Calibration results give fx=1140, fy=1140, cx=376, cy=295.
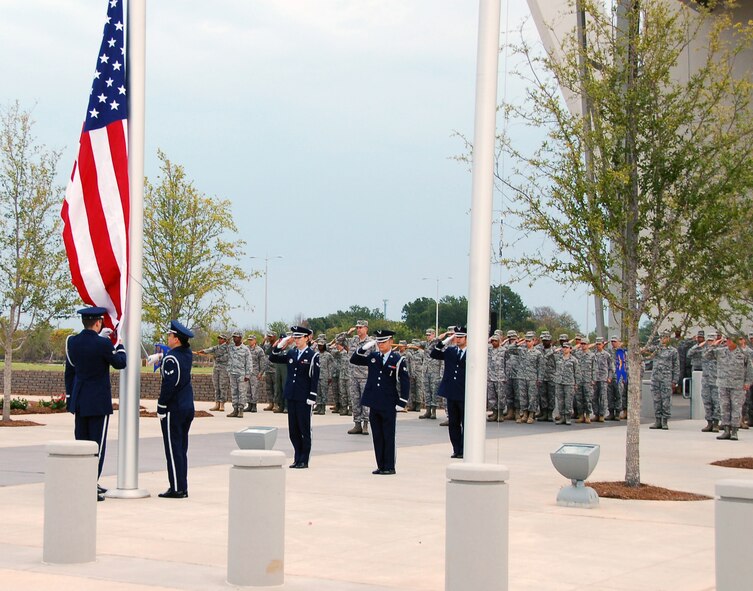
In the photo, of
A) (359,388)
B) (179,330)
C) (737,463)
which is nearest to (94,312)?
(179,330)

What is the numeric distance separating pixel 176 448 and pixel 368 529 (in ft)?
8.67

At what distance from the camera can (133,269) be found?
466 inches

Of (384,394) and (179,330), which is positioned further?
(384,394)

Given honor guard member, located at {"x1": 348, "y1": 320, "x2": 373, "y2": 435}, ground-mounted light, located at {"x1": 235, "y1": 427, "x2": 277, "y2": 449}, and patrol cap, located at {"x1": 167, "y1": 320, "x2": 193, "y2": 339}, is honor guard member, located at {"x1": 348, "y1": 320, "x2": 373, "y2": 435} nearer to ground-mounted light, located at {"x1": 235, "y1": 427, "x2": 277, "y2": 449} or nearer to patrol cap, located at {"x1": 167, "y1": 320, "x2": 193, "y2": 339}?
ground-mounted light, located at {"x1": 235, "y1": 427, "x2": 277, "y2": 449}

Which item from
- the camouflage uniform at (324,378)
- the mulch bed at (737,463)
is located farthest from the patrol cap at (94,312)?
the camouflage uniform at (324,378)

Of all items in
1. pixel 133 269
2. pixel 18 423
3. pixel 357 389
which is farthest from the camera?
pixel 357 389

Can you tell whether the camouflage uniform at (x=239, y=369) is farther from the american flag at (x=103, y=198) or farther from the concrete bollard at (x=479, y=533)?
the concrete bollard at (x=479, y=533)

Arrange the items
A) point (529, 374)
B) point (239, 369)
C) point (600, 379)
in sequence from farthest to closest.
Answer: point (239, 369), point (600, 379), point (529, 374)

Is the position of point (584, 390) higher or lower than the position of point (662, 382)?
lower

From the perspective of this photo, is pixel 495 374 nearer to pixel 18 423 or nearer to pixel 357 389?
pixel 357 389

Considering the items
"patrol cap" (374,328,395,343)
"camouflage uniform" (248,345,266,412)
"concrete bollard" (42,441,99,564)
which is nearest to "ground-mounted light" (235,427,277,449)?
"patrol cap" (374,328,395,343)

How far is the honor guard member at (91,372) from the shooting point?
11.6 m

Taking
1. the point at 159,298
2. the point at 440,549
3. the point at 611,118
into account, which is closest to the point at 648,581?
the point at 440,549

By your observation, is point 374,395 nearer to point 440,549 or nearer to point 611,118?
point 611,118
